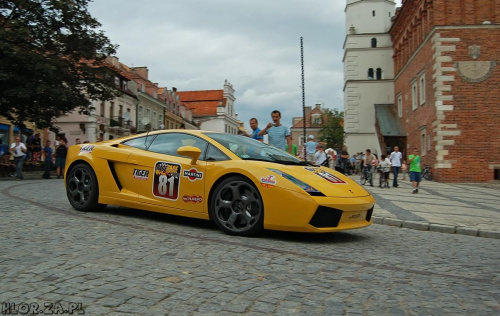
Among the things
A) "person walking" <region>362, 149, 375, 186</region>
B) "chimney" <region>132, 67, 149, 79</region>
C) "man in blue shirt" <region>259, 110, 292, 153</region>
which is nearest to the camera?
"man in blue shirt" <region>259, 110, 292, 153</region>

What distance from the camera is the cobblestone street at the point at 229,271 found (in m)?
3.43

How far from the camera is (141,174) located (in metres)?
6.97

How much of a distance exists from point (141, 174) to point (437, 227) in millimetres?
4964

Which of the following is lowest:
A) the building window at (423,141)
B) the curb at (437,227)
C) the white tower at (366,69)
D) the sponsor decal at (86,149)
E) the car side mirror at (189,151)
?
the curb at (437,227)

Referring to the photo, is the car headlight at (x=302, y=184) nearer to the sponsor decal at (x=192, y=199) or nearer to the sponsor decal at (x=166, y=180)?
the sponsor decal at (x=192, y=199)

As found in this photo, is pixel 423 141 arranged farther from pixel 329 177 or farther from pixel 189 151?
pixel 189 151

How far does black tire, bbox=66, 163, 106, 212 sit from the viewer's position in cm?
740

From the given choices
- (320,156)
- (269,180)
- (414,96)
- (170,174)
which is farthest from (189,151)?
(414,96)

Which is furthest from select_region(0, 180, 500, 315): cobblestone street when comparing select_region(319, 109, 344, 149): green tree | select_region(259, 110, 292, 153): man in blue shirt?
select_region(319, 109, 344, 149): green tree

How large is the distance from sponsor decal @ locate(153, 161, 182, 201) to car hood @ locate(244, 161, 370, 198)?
1.16 metres

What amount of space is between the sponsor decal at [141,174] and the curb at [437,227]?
429 cm

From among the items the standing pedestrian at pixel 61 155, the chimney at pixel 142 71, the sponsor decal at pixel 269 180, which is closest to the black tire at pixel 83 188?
the sponsor decal at pixel 269 180

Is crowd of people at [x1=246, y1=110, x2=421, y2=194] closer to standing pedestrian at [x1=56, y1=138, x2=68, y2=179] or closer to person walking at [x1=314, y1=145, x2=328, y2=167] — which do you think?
person walking at [x1=314, y1=145, x2=328, y2=167]

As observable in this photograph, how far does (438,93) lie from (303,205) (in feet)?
77.4
